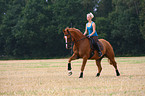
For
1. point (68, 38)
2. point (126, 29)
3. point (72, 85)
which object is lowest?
point (72, 85)

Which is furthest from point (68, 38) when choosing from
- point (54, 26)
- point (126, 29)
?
point (126, 29)

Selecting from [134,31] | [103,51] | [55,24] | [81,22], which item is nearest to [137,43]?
[134,31]

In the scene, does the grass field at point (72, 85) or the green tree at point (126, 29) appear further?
the green tree at point (126, 29)

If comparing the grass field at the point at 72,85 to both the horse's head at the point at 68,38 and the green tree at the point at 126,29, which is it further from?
the green tree at the point at 126,29

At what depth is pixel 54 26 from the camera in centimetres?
6084

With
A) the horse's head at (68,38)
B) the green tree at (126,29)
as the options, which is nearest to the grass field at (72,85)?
the horse's head at (68,38)

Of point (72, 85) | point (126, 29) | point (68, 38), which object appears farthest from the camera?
point (126, 29)

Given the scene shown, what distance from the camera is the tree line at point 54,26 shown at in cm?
5959

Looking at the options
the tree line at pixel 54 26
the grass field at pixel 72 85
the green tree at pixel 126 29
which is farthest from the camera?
the tree line at pixel 54 26

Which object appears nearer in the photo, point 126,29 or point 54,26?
point 126,29

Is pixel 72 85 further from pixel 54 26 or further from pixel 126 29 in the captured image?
pixel 126 29

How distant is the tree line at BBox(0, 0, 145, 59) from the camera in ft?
196

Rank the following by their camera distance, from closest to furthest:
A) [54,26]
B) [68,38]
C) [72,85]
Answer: [72,85]
[68,38]
[54,26]

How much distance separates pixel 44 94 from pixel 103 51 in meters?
6.21
